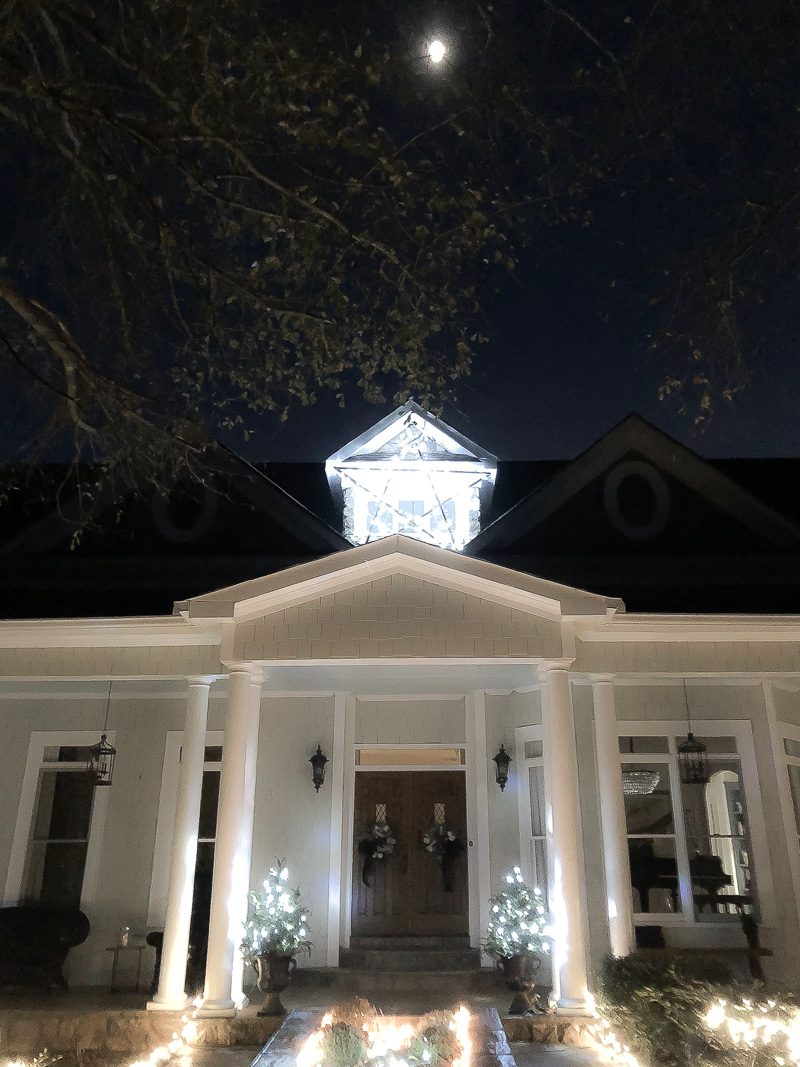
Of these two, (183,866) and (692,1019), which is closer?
(692,1019)

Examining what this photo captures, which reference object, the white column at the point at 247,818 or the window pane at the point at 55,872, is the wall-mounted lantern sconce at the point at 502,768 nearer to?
the white column at the point at 247,818

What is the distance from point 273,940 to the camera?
6.89 metres

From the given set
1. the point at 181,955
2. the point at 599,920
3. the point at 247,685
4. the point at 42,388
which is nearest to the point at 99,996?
the point at 181,955

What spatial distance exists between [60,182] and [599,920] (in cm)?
844

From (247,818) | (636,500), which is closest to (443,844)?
(247,818)

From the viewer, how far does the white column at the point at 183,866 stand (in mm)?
6910

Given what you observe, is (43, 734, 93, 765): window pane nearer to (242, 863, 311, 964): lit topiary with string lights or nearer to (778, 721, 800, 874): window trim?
(242, 863, 311, 964): lit topiary with string lights

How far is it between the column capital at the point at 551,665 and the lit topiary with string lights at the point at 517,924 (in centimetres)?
195

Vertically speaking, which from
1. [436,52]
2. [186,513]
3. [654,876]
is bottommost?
[654,876]

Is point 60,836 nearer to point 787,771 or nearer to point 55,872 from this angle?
point 55,872

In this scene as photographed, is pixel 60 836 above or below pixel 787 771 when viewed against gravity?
below

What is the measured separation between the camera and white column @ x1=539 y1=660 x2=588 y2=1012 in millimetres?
6531

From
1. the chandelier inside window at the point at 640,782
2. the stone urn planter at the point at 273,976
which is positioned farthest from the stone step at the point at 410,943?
the chandelier inside window at the point at 640,782

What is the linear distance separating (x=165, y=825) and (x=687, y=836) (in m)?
5.80
